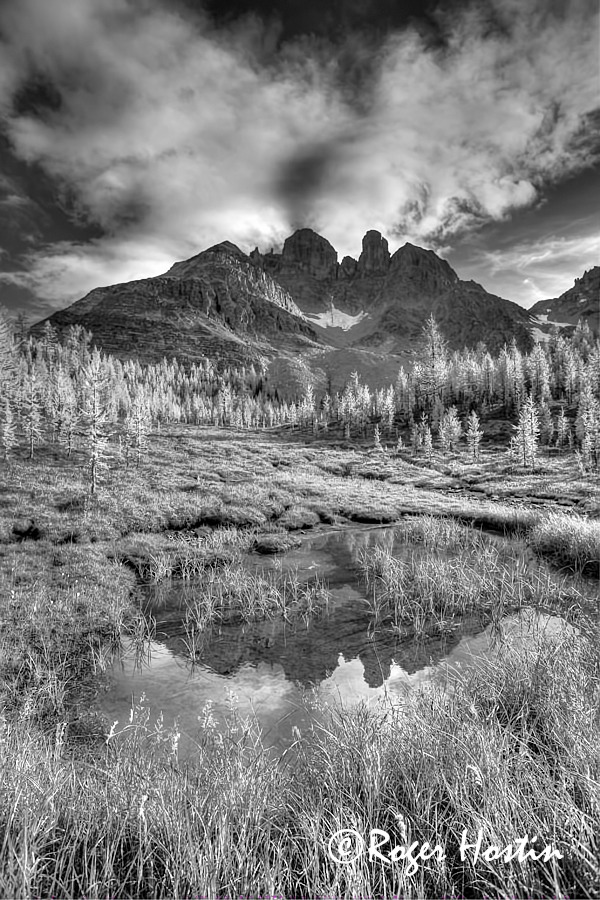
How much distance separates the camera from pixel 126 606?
13750 mm

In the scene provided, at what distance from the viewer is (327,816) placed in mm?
4047

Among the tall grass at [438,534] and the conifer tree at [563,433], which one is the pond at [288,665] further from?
the conifer tree at [563,433]

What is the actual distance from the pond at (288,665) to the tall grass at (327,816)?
2.02m

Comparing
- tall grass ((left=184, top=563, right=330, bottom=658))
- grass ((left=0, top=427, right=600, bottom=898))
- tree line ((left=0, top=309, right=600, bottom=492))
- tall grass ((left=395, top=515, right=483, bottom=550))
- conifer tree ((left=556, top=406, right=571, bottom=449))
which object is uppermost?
tree line ((left=0, top=309, right=600, bottom=492))

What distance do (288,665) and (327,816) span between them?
20.4 feet

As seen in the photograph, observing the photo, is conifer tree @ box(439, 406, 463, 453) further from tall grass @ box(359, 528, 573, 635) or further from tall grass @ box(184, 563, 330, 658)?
tall grass @ box(184, 563, 330, 658)

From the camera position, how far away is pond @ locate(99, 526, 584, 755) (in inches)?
316

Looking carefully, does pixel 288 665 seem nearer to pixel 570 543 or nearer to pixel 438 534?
pixel 570 543

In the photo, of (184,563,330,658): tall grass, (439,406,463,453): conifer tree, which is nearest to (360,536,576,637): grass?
(184,563,330,658): tall grass

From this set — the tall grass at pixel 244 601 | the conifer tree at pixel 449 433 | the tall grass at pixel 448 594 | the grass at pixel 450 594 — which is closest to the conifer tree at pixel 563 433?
the conifer tree at pixel 449 433

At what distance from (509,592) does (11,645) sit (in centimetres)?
1421

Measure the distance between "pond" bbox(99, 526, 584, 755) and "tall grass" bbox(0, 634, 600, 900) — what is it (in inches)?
79.5

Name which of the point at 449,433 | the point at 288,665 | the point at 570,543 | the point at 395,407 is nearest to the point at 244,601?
the point at 288,665

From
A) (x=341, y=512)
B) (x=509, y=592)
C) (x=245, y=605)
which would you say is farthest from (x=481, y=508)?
(x=245, y=605)
